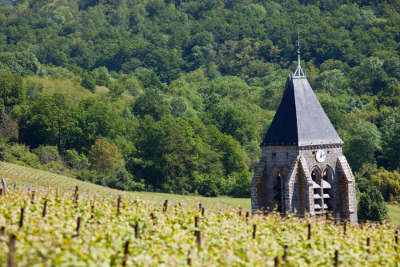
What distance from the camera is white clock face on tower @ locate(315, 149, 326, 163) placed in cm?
3469

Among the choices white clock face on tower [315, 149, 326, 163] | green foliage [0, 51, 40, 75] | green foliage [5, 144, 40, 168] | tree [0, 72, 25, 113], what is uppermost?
green foliage [0, 51, 40, 75]

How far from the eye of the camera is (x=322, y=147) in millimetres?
34812

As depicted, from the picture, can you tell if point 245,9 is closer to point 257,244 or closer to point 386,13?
point 386,13

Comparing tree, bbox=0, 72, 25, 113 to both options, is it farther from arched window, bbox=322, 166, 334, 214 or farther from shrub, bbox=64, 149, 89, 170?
arched window, bbox=322, 166, 334, 214

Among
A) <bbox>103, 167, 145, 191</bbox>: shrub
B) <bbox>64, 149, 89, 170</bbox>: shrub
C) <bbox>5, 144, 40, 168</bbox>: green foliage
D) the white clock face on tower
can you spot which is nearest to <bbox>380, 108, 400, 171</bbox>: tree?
<bbox>103, 167, 145, 191</bbox>: shrub

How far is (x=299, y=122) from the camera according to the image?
35125 mm

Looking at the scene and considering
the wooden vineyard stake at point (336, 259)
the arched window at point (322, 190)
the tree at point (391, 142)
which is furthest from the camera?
the tree at point (391, 142)

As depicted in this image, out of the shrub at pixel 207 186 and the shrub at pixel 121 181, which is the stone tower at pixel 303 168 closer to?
the shrub at pixel 121 181

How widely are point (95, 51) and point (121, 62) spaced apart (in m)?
10.4

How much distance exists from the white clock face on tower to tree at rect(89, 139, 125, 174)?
42020 mm

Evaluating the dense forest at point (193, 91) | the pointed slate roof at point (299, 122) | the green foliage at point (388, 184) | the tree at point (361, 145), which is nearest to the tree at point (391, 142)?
the dense forest at point (193, 91)

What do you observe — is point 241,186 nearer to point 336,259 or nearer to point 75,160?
point 75,160

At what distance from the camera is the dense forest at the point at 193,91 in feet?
255

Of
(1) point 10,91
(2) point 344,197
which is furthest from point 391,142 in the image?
Answer: (2) point 344,197
